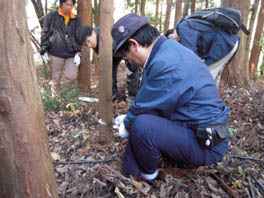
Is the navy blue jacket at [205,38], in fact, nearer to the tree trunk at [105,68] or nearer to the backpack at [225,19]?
the backpack at [225,19]

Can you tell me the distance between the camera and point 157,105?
1.71 metres

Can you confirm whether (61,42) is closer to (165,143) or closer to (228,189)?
(165,143)

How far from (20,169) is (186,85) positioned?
4.23 ft

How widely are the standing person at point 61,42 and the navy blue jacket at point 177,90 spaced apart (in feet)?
9.52

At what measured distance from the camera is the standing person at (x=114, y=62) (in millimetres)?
3232

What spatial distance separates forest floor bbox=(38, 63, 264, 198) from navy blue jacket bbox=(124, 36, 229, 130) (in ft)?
2.07

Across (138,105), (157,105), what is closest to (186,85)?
(157,105)

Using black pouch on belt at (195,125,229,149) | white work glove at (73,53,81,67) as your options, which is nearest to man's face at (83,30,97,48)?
white work glove at (73,53,81,67)

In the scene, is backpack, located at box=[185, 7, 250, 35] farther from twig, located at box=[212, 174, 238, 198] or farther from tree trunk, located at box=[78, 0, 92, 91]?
tree trunk, located at box=[78, 0, 92, 91]

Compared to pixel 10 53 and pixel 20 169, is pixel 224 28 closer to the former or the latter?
pixel 10 53

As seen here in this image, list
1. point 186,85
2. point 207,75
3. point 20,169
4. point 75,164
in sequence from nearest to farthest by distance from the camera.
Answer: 1. point 20,169
2. point 186,85
3. point 207,75
4. point 75,164

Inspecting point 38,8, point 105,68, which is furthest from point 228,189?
point 38,8

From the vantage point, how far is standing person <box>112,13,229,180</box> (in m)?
1.64

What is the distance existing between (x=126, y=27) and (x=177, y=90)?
71 cm
